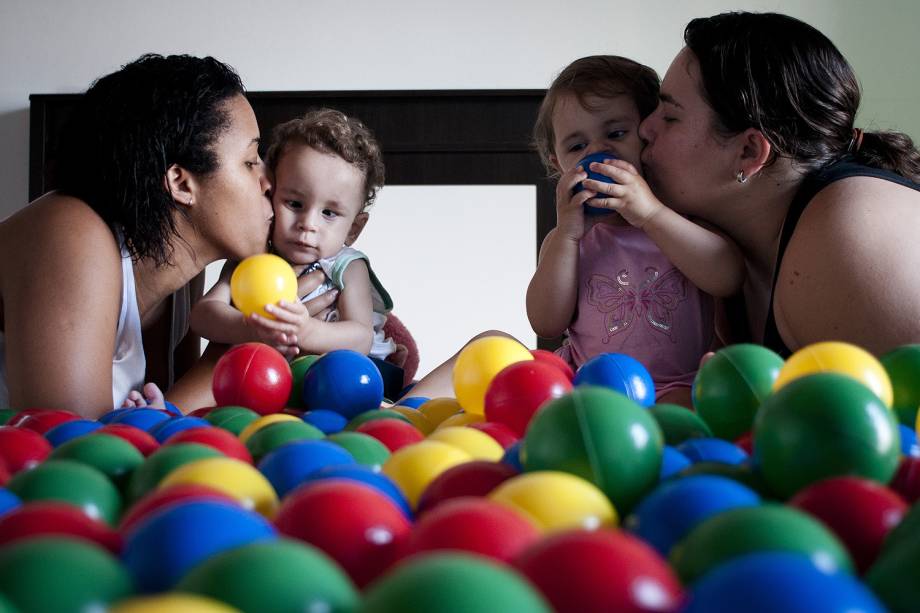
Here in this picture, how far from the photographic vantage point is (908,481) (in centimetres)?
64

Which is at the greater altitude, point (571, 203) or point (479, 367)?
point (571, 203)

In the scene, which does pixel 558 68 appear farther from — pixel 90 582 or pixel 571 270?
pixel 90 582

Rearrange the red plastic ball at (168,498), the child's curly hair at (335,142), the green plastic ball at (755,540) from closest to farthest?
1. the green plastic ball at (755,540)
2. the red plastic ball at (168,498)
3. the child's curly hair at (335,142)

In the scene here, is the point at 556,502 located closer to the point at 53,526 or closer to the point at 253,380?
the point at 53,526

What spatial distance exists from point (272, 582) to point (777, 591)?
0.66ft

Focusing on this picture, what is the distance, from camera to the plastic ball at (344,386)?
1.20 m

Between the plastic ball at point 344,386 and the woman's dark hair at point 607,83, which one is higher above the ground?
the woman's dark hair at point 607,83

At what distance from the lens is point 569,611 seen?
0.39 m

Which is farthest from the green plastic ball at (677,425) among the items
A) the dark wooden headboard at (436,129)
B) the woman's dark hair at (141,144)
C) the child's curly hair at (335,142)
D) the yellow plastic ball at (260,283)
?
the dark wooden headboard at (436,129)

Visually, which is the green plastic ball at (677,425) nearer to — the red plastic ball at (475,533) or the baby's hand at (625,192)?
the red plastic ball at (475,533)

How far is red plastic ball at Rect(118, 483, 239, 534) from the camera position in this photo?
20.8 inches

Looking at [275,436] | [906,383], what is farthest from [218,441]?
[906,383]

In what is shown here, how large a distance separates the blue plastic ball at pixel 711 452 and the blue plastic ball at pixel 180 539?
39 centimetres

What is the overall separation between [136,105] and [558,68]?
2.14 meters
